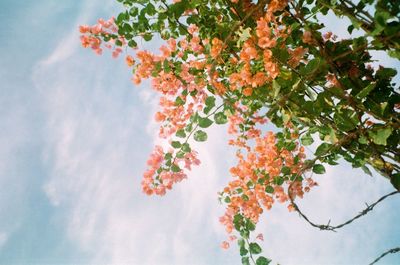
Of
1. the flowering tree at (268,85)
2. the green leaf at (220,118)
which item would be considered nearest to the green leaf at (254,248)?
the flowering tree at (268,85)

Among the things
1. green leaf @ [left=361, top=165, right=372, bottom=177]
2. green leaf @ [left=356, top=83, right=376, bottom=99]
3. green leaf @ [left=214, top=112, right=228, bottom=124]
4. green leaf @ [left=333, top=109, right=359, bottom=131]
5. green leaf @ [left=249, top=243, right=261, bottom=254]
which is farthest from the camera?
green leaf @ [left=249, top=243, right=261, bottom=254]

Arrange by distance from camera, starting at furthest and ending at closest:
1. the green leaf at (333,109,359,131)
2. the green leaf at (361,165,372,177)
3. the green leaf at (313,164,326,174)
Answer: the green leaf at (313,164,326,174) → the green leaf at (361,165,372,177) → the green leaf at (333,109,359,131)

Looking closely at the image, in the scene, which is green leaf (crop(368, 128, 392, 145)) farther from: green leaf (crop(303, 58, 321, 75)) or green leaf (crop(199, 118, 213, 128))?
green leaf (crop(199, 118, 213, 128))

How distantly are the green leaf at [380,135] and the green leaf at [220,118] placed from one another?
98cm

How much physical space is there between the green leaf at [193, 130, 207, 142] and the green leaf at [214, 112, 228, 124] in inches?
5.6

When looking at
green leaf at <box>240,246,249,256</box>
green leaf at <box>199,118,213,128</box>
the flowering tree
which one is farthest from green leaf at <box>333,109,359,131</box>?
green leaf at <box>240,246,249,256</box>

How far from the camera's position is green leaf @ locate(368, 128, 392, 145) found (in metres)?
1.68

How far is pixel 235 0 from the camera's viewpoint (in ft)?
6.61

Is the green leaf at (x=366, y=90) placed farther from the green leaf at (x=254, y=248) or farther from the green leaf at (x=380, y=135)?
the green leaf at (x=254, y=248)

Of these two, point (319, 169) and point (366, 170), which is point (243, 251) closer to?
point (319, 169)

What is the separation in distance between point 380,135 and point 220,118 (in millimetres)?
1070

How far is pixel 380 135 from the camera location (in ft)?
5.63

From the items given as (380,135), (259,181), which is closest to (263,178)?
(259,181)

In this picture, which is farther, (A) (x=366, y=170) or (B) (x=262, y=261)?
(B) (x=262, y=261)
